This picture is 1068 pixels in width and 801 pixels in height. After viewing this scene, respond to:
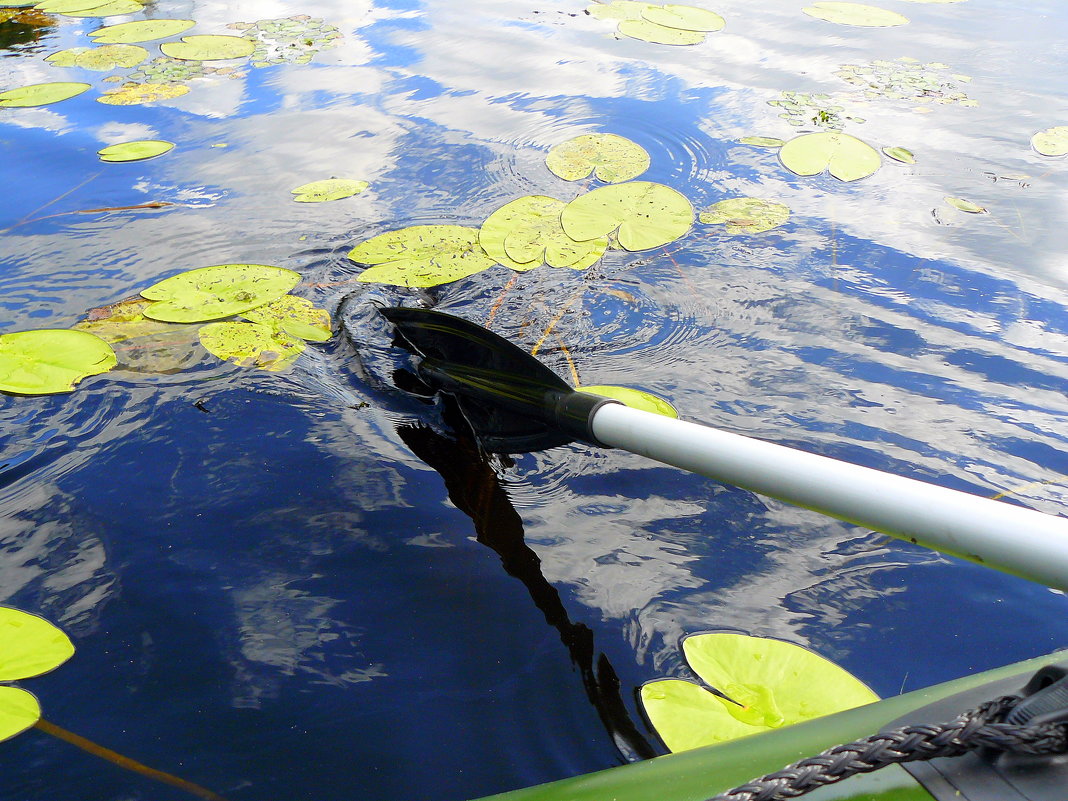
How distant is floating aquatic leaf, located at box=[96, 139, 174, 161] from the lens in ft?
9.21

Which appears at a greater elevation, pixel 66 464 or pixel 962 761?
pixel 962 761

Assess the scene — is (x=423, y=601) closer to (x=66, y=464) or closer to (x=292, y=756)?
(x=292, y=756)

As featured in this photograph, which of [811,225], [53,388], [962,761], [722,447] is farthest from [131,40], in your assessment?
[962,761]

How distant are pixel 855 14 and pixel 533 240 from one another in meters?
2.97

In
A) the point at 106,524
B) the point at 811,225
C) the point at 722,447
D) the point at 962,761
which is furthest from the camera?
the point at 811,225

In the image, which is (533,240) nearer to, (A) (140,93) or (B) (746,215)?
(B) (746,215)

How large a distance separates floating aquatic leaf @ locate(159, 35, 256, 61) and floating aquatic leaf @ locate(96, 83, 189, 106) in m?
0.36

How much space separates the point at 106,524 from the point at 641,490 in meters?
1.03

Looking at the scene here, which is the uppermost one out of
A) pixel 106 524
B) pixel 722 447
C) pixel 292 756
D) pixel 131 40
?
pixel 131 40

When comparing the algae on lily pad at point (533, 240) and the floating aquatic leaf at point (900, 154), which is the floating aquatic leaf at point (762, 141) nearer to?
the floating aquatic leaf at point (900, 154)

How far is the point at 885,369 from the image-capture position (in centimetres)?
189

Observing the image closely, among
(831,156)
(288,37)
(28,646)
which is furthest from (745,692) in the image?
(288,37)

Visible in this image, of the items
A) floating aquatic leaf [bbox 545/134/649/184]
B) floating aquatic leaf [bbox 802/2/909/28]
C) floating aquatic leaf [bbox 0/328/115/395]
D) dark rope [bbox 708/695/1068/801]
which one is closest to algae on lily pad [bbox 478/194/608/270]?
floating aquatic leaf [bbox 545/134/649/184]

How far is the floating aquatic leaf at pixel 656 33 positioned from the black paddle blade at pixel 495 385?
2749 millimetres
